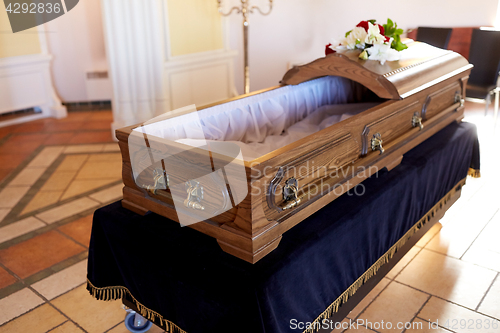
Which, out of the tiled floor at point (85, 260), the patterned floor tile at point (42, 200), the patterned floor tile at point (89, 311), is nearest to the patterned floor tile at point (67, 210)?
the tiled floor at point (85, 260)

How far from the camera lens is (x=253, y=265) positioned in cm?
130

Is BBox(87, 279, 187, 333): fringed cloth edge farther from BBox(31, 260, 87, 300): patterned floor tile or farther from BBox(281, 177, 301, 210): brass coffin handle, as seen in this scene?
BBox(281, 177, 301, 210): brass coffin handle

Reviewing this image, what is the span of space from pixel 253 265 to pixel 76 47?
5.13m

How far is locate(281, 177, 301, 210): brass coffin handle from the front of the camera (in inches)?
53.4

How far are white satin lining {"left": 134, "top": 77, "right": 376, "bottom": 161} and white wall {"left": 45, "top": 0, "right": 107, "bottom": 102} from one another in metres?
4.04

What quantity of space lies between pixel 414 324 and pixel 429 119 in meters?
1.09

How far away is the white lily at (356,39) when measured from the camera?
2043mm

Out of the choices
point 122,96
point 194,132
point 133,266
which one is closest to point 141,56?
point 122,96

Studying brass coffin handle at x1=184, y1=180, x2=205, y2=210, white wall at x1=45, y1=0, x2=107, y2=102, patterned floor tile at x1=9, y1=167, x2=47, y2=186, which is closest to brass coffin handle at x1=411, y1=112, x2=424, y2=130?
brass coffin handle at x1=184, y1=180, x2=205, y2=210

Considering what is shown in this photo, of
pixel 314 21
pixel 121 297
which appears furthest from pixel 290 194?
pixel 314 21

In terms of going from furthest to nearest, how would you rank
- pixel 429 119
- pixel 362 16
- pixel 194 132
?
pixel 362 16
pixel 429 119
pixel 194 132

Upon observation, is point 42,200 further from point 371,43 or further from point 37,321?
point 371,43

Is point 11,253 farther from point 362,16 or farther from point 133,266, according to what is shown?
point 362,16

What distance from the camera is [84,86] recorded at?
18.6 feet
